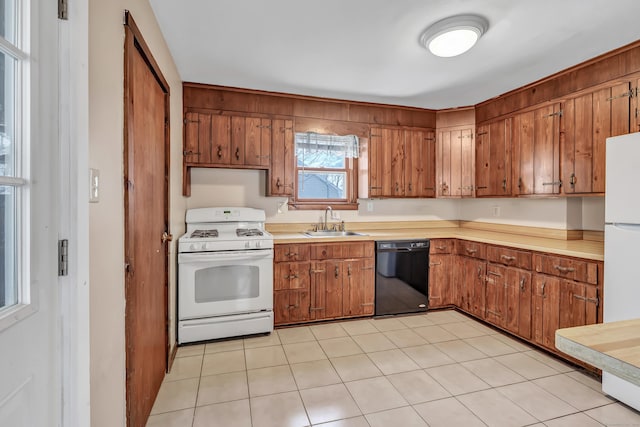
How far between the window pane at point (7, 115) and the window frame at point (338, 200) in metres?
2.88

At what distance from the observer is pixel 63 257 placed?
913 millimetres

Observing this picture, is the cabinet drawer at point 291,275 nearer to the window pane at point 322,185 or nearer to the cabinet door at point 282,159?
the cabinet door at point 282,159

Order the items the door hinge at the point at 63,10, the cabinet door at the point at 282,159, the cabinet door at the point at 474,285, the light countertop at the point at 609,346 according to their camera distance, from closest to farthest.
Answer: the light countertop at the point at 609,346 < the door hinge at the point at 63,10 < the cabinet door at the point at 474,285 < the cabinet door at the point at 282,159

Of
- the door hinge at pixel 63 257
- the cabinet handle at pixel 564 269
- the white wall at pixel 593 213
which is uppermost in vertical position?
the white wall at pixel 593 213

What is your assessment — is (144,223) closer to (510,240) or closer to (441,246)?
(441,246)

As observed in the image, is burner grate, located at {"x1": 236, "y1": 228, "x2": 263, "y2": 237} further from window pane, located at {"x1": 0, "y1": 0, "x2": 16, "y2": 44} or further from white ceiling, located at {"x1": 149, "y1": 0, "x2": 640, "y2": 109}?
window pane, located at {"x1": 0, "y1": 0, "x2": 16, "y2": 44}

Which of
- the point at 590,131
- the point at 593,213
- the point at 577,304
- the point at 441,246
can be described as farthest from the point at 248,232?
the point at 593,213

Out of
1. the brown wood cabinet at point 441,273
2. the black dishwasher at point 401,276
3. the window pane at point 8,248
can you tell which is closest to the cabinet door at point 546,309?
the brown wood cabinet at point 441,273

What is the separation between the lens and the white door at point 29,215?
0.74 m

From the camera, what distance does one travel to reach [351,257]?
3.27 meters

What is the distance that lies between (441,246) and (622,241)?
1.68 meters

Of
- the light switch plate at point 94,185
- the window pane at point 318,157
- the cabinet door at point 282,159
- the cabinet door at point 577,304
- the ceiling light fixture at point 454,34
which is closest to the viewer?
the light switch plate at point 94,185

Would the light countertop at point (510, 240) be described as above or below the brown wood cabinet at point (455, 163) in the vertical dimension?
below

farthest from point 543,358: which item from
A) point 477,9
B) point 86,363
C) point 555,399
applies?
point 86,363
